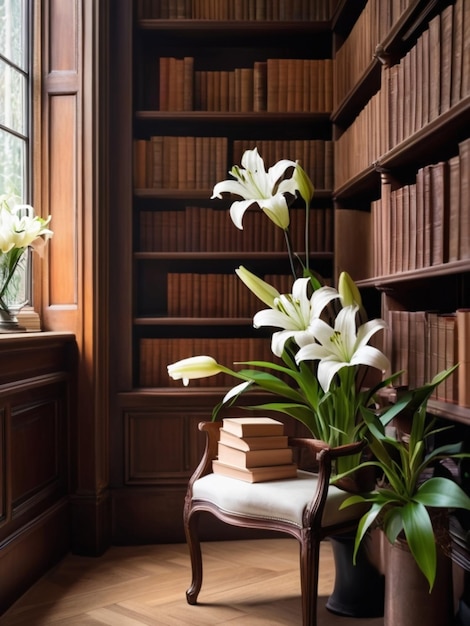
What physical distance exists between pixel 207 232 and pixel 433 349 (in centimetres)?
150

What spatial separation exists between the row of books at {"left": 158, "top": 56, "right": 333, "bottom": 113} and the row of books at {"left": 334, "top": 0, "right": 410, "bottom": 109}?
3.3 inches

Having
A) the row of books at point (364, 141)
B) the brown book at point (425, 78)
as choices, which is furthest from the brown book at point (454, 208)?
the row of books at point (364, 141)

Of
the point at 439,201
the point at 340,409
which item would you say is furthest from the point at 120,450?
the point at 439,201

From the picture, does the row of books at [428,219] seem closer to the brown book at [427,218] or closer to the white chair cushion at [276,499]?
the brown book at [427,218]

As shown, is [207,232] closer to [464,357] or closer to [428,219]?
[428,219]

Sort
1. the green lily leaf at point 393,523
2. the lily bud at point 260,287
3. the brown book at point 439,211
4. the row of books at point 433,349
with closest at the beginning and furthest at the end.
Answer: the green lily leaf at point 393,523 → the row of books at point 433,349 → the brown book at point 439,211 → the lily bud at point 260,287

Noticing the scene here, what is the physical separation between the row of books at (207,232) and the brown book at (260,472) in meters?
1.17

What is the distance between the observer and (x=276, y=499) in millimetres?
2420

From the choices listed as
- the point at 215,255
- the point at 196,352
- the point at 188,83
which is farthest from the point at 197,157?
the point at 196,352

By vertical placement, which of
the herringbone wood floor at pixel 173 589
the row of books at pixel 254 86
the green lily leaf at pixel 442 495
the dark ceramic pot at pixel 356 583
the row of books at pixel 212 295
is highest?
the row of books at pixel 254 86

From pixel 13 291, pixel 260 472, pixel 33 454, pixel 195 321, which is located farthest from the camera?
pixel 195 321

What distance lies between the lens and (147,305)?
3.75 meters

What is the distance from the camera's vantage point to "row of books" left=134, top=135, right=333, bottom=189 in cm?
352

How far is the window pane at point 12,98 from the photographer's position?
3148mm
